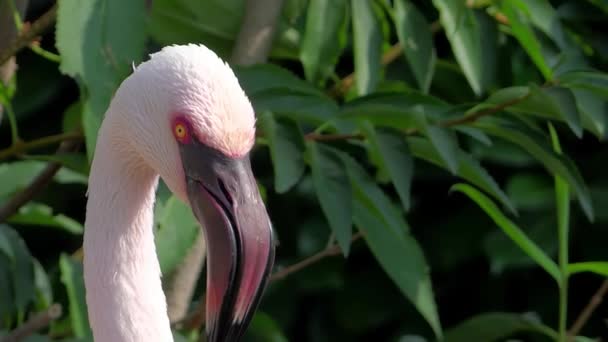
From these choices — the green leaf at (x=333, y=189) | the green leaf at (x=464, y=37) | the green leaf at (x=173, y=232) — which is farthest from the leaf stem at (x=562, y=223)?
the green leaf at (x=173, y=232)

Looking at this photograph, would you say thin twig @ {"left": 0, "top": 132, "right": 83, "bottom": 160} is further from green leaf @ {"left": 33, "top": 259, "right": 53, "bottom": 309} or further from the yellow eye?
the yellow eye

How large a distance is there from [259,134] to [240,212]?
23.8 inches

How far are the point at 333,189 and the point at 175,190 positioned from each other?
1.52 ft

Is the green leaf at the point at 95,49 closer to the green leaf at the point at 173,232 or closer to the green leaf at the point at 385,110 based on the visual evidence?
the green leaf at the point at 173,232

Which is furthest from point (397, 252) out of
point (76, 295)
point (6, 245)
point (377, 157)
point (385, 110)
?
point (6, 245)

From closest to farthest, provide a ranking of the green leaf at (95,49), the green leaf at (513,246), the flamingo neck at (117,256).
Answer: the flamingo neck at (117,256) → the green leaf at (95,49) → the green leaf at (513,246)

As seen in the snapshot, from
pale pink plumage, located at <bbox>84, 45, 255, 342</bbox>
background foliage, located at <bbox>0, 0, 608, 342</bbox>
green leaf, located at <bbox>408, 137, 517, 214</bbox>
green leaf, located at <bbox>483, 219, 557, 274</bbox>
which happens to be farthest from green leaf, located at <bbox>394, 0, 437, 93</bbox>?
green leaf, located at <bbox>483, 219, 557, 274</bbox>

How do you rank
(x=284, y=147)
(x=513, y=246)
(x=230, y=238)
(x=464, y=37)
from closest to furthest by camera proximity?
(x=230, y=238) < (x=284, y=147) < (x=464, y=37) < (x=513, y=246)

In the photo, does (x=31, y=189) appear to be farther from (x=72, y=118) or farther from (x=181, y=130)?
(x=181, y=130)

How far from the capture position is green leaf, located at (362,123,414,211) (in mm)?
1894

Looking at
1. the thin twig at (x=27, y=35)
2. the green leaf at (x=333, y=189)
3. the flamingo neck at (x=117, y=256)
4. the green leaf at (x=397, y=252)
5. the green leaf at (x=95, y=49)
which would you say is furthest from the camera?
the green leaf at (x=397, y=252)

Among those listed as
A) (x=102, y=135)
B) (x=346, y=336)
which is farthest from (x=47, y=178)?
(x=346, y=336)

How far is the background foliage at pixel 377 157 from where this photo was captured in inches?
74.6

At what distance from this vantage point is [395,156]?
1.94 m
